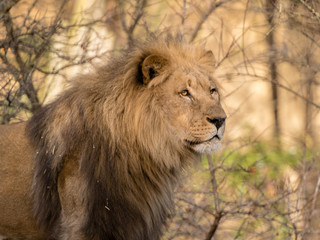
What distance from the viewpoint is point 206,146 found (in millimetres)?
3791

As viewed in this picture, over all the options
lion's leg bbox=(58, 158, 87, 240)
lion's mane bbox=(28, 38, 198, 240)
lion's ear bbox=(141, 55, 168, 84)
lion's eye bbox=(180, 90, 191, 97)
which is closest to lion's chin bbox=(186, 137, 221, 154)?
lion's mane bbox=(28, 38, 198, 240)

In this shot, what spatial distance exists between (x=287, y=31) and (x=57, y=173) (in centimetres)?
369

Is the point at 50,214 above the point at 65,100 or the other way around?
the other way around

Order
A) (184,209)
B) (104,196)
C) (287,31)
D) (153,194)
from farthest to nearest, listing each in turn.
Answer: (287,31) → (184,209) → (153,194) → (104,196)

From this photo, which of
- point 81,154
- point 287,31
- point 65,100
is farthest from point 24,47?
point 287,31

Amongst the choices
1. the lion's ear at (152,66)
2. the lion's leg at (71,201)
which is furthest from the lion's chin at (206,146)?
the lion's leg at (71,201)

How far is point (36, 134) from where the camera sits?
4.15 metres

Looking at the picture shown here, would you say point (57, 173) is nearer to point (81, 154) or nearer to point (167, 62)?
point (81, 154)

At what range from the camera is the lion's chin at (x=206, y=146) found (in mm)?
3779

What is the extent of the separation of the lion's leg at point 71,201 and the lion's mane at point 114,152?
0.04 m

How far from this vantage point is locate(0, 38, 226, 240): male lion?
3.83 meters

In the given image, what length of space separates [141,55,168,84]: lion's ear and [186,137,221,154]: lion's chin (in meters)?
0.57

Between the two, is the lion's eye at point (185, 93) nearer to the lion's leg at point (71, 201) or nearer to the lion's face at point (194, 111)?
the lion's face at point (194, 111)

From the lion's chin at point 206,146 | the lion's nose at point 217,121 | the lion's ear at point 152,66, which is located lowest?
the lion's chin at point 206,146
